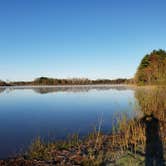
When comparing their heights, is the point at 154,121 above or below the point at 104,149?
above

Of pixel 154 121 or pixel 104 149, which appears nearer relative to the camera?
pixel 104 149

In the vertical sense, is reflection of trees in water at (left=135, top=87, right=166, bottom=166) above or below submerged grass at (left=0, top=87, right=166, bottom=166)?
above

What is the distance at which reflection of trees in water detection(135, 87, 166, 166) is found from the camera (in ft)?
17.6

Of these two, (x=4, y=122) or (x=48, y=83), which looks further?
(x=48, y=83)

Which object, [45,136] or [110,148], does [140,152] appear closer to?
[110,148]

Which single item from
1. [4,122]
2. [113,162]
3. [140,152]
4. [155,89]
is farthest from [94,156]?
[4,122]

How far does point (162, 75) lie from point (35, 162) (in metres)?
5.29

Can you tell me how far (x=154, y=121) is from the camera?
7566mm

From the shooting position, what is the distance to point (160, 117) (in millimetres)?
7578

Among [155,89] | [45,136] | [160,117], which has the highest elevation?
[155,89]

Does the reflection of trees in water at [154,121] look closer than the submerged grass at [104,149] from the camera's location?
No

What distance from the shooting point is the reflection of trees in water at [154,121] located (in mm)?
5350

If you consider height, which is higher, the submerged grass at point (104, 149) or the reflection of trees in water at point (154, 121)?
the reflection of trees in water at point (154, 121)

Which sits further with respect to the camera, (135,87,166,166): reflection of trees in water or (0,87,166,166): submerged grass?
(135,87,166,166): reflection of trees in water
